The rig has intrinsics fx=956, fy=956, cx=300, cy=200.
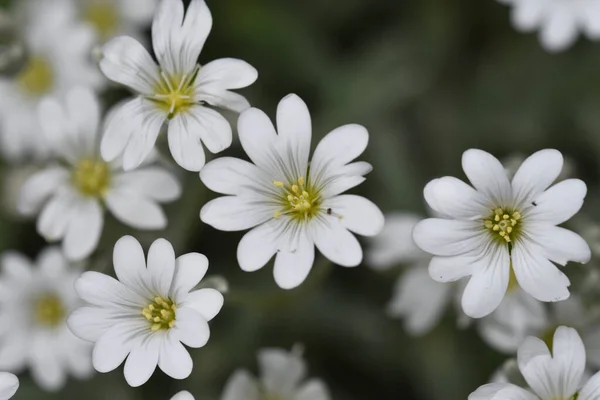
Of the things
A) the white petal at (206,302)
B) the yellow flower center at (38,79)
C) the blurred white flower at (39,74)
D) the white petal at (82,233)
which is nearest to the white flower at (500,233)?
the white petal at (206,302)

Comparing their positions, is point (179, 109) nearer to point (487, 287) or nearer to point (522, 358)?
point (487, 287)

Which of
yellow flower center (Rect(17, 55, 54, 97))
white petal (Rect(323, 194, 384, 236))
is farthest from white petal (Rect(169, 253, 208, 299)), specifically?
yellow flower center (Rect(17, 55, 54, 97))

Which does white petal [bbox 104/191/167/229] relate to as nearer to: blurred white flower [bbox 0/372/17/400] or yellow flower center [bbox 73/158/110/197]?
yellow flower center [bbox 73/158/110/197]

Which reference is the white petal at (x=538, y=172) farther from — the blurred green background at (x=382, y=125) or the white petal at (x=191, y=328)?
the blurred green background at (x=382, y=125)

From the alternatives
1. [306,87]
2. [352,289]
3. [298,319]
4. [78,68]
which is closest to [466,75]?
[306,87]

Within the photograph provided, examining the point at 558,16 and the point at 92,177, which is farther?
the point at 558,16

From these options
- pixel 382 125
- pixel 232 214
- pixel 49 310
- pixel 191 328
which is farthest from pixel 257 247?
pixel 382 125

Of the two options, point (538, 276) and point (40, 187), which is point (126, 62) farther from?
point (538, 276)
